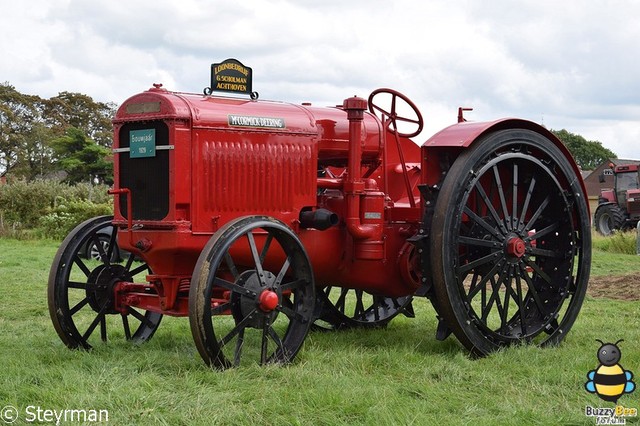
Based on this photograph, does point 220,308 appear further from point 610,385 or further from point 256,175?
point 610,385

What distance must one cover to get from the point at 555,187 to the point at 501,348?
1.36 meters

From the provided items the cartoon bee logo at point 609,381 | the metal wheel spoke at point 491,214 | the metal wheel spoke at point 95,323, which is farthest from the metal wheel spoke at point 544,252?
the metal wheel spoke at point 95,323

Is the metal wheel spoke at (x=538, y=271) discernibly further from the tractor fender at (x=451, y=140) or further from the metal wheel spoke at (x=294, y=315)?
the metal wheel spoke at (x=294, y=315)

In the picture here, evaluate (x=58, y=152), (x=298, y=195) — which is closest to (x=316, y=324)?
(x=298, y=195)

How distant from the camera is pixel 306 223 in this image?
5586 millimetres

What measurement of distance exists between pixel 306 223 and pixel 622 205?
20.7 metres

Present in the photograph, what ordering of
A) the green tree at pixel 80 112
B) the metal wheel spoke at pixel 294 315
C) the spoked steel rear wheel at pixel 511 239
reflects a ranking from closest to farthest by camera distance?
1. the metal wheel spoke at pixel 294 315
2. the spoked steel rear wheel at pixel 511 239
3. the green tree at pixel 80 112

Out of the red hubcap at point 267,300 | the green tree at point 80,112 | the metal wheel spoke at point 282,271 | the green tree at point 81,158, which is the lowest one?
the red hubcap at point 267,300

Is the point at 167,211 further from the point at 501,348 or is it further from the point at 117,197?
the point at 501,348

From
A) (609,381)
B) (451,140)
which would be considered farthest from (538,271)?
(609,381)

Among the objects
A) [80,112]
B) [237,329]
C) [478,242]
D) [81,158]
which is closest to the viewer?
[237,329]

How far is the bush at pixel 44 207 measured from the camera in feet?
61.8

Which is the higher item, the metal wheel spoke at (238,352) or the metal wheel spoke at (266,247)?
the metal wheel spoke at (266,247)

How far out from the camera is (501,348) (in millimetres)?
5605
